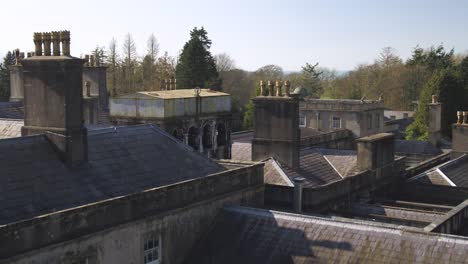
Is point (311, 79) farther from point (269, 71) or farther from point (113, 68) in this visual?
point (113, 68)

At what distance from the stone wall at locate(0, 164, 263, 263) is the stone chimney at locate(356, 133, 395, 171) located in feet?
24.5

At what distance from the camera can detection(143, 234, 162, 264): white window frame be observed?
656 inches

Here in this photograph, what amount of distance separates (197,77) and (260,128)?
4485cm

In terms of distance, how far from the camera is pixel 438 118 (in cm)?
4500

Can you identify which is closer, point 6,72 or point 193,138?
point 193,138

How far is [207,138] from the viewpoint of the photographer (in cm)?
2742

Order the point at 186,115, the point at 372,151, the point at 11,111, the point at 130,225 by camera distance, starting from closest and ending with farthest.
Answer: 1. the point at 130,225
2. the point at 186,115
3. the point at 372,151
4. the point at 11,111

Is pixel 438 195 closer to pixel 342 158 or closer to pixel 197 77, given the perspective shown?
pixel 342 158

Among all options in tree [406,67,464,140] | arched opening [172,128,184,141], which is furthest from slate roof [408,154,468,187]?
tree [406,67,464,140]

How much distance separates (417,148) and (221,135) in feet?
80.3

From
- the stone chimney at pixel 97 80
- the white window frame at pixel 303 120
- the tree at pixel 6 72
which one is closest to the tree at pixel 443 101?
the white window frame at pixel 303 120

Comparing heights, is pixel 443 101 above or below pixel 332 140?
above

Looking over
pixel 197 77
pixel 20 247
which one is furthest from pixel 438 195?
pixel 197 77

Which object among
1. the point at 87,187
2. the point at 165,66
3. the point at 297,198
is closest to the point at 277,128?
the point at 297,198
